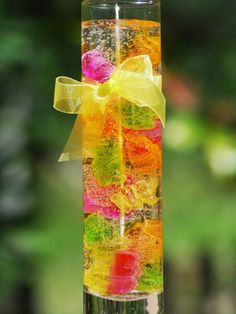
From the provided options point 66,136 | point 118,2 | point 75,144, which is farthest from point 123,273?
point 66,136

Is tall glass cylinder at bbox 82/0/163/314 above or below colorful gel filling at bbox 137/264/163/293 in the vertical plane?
above

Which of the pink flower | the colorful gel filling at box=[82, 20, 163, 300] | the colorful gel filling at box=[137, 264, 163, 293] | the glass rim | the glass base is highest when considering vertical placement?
the glass rim

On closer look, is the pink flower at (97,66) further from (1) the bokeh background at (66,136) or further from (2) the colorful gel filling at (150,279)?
(1) the bokeh background at (66,136)

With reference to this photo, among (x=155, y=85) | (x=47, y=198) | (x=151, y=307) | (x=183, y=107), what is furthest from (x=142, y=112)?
(x=47, y=198)

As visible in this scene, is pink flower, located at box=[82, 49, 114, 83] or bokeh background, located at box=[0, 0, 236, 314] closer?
pink flower, located at box=[82, 49, 114, 83]

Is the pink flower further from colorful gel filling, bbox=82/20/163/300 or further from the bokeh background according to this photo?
the bokeh background

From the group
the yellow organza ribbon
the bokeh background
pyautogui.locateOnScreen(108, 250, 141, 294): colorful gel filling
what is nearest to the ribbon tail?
the yellow organza ribbon

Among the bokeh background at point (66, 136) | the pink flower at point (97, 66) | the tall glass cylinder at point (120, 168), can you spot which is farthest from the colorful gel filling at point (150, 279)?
the bokeh background at point (66, 136)
